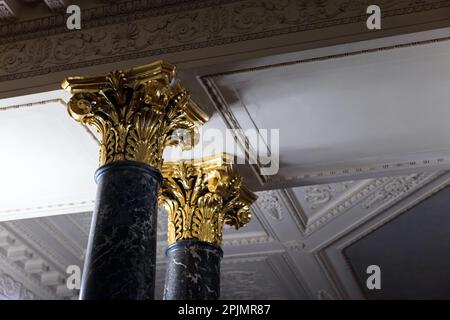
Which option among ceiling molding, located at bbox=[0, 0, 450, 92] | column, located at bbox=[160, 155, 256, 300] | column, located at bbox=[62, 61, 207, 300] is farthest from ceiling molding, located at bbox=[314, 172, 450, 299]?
column, located at bbox=[62, 61, 207, 300]

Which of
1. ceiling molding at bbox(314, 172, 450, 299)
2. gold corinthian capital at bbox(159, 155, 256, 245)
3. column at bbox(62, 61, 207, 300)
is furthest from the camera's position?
ceiling molding at bbox(314, 172, 450, 299)

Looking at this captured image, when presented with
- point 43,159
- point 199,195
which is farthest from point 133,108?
point 43,159

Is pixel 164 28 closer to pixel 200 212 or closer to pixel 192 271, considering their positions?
pixel 200 212

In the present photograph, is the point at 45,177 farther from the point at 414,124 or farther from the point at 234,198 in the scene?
the point at 414,124

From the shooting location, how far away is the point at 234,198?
701 cm

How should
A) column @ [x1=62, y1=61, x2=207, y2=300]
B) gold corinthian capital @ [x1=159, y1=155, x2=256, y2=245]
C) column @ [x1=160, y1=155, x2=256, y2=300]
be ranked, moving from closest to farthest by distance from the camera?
column @ [x1=62, y1=61, x2=207, y2=300], column @ [x1=160, y1=155, x2=256, y2=300], gold corinthian capital @ [x1=159, y1=155, x2=256, y2=245]

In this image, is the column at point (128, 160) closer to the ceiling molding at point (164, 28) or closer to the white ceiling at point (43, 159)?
the ceiling molding at point (164, 28)

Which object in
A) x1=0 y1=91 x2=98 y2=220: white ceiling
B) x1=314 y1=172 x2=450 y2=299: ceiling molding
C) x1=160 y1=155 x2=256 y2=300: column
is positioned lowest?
x1=160 y1=155 x2=256 y2=300: column

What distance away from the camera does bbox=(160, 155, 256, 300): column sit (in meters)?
6.51

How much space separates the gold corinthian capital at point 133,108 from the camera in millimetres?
5691

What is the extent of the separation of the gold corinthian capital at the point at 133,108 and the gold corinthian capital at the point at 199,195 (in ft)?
3.14

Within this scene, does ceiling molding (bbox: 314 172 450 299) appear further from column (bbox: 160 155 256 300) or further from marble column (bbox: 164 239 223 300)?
marble column (bbox: 164 239 223 300)

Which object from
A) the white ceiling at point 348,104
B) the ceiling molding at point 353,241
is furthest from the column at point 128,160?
the ceiling molding at point 353,241

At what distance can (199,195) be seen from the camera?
269 inches
